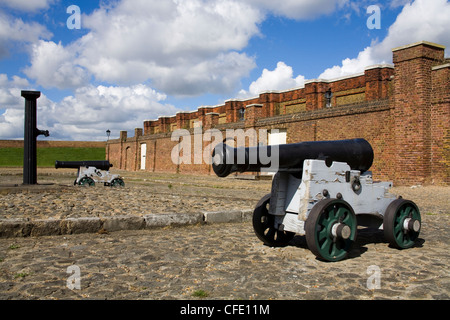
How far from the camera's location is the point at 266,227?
4844 millimetres

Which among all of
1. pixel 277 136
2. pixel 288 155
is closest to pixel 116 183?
pixel 277 136

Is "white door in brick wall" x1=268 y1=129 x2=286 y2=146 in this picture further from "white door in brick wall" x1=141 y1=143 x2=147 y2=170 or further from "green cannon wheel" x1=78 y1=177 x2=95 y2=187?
"white door in brick wall" x1=141 y1=143 x2=147 y2=170

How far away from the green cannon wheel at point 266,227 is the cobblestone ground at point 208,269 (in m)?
0.14

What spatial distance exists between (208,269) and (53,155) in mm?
61813

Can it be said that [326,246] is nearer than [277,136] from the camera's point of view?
Yes

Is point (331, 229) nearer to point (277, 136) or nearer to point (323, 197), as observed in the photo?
point (323, 197)

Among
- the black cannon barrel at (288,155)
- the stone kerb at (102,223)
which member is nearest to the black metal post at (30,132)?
the stone kerb at (102,223)

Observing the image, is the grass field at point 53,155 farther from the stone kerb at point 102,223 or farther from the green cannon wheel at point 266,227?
the green cannon wheel at point 266,227

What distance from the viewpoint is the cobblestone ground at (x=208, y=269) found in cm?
303

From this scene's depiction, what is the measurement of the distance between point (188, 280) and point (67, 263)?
1.41 meters

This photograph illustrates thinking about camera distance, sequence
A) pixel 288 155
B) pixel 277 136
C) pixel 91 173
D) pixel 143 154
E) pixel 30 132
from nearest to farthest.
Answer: pixel 288 155, pixel 30 132, pixel 91 173, pixel 277 136, pixel 143 154

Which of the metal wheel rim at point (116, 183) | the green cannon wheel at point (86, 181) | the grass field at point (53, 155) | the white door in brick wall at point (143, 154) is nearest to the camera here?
the green cannon wheel at point (86, 181)

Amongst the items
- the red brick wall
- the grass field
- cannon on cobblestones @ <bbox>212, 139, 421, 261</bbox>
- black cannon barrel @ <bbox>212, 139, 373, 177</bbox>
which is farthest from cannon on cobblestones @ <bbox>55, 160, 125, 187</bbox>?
the grass field

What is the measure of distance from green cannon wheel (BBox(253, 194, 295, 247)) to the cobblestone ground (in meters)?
0.14
